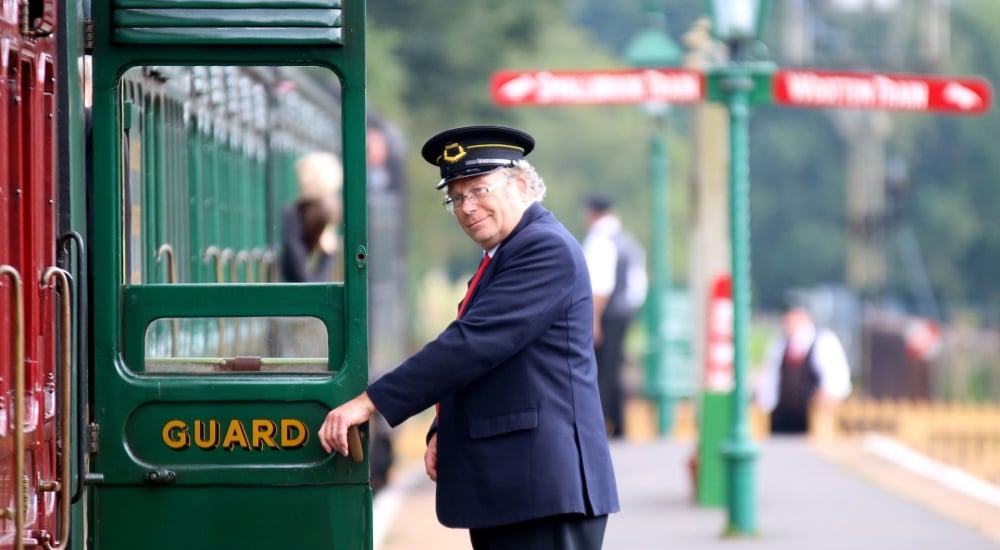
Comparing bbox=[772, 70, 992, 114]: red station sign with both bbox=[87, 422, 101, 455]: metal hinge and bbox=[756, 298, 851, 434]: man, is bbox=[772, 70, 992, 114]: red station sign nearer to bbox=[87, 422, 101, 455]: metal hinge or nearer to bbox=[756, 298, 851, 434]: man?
bbox=[756, 298, 851, 434]: man

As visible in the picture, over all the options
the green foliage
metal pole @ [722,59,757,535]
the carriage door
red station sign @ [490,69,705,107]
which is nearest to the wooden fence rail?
metal pole @ [722,59,757,535]

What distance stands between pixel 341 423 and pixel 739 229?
579cm

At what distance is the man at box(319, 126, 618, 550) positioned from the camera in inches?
201

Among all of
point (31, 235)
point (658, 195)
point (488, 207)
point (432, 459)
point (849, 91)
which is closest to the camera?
point (31, 235)

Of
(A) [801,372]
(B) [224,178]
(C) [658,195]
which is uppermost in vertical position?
(C) [658,195]

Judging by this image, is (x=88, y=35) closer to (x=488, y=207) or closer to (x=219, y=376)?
(x=219, y=376)

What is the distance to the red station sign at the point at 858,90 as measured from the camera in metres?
10.3

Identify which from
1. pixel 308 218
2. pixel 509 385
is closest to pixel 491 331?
pixel 509 385

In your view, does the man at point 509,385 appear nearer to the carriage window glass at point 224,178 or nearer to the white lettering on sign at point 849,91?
the carriage window glass at point 224,178

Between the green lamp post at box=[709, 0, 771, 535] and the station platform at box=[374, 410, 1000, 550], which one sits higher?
the green lamp post at box=[709, 0, 771, 535]

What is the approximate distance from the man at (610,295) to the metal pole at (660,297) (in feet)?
11.0

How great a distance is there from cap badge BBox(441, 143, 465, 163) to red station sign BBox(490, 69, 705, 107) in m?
5.21

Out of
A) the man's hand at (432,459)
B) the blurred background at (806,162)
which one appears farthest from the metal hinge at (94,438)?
the blurred background at (806,162)

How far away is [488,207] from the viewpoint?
5328 mm
